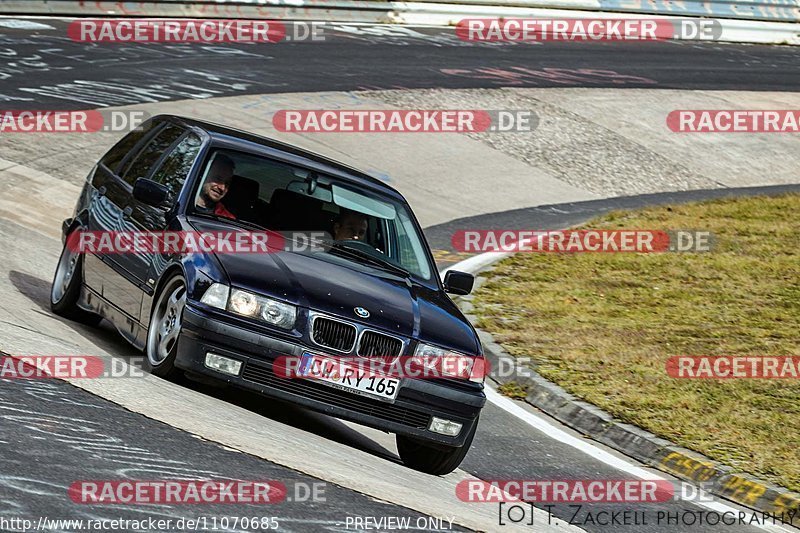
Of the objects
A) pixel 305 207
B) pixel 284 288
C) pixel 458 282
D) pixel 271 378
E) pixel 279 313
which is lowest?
pixel 271 378

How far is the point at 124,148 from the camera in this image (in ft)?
32.2

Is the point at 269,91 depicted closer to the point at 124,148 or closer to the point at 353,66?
the point at 353,66

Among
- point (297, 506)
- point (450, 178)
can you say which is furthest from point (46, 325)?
point (450, 178)

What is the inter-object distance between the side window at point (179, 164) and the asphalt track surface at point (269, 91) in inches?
46.0

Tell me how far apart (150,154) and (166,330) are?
2.07 m

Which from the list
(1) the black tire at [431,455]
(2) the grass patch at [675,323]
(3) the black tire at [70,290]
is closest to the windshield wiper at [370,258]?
(1) the black tire at [431,455]

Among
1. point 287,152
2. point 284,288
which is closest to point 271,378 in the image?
point 284,288

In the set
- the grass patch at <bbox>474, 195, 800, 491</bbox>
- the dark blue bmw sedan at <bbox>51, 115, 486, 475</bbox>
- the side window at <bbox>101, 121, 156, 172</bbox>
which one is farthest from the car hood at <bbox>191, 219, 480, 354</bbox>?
the grass patch at <bbox>474, 195, 800, 491</bbox>

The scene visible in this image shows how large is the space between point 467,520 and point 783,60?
89.5 ft

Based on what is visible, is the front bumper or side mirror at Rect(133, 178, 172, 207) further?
side mirror at Rect(133, 178, 172, 207)

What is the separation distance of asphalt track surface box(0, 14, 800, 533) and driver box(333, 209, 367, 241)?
1.15 metres

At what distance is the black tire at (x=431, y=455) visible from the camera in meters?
7.70

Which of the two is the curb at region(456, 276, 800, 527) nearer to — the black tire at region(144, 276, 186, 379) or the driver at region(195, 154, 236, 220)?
the driver at region(195, 154, 236, 220)

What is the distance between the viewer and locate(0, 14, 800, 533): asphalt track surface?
5727mm
